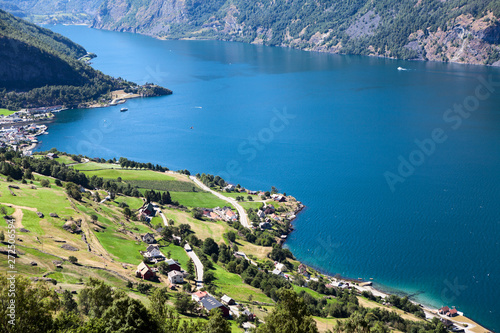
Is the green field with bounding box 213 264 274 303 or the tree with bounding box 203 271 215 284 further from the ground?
the tree with bounding box 203 271 215 284

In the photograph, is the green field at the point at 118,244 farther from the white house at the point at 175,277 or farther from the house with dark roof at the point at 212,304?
the house with dark roof at the point at 212,304

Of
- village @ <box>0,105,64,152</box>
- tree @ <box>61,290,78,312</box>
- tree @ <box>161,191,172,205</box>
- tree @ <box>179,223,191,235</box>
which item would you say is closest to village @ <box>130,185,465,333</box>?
tree @ <box>179,223,191,235</box>

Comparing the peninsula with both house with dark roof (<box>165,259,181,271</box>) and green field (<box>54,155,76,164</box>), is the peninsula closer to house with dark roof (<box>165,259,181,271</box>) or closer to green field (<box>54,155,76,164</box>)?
house with dark roof (<box>165,259,181,271</box>)

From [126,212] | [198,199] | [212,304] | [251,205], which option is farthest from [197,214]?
[212,304]

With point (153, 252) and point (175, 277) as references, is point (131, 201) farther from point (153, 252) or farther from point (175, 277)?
point (175, 277)

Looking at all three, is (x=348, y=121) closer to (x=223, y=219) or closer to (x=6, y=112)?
(x=223, y=219)

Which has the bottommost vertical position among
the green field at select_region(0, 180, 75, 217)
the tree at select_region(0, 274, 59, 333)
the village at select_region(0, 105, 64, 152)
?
the village at select_region(0, 105, 64, 152)

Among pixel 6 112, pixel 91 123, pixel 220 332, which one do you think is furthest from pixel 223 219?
pixel 6 112
